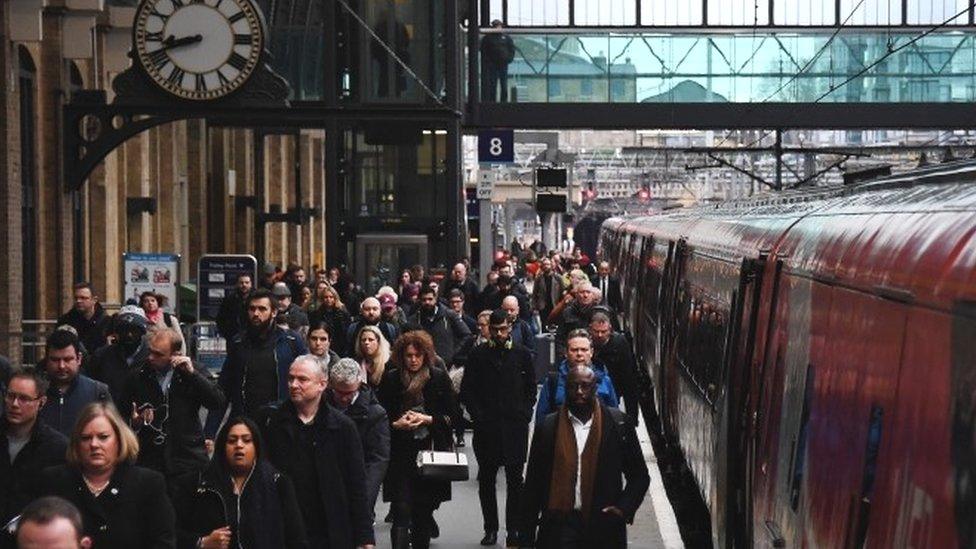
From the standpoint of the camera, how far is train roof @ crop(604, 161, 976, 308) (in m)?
6.14

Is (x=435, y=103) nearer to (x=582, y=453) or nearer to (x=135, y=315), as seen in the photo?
(x=135, y=315)

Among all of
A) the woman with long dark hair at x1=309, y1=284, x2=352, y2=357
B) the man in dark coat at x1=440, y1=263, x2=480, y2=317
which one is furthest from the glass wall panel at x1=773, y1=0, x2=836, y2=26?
the woman with long dark hair at x1=309, y1=284, x2=352, y2=357

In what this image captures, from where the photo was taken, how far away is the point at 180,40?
26.1m

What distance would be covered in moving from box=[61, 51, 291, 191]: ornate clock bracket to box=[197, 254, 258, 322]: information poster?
1.68 m

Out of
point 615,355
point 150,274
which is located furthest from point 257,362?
point 150,274

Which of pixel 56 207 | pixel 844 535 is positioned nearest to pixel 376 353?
pixel 844 535

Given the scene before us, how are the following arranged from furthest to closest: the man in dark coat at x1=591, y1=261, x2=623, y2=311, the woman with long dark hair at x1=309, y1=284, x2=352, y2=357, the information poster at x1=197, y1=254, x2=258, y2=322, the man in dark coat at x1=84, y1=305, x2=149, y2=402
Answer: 1. the man in dark coat at x1=591, y1=261, x2=623, y2=311
2. the information poster at x1=197, y1=254, x2=258, y2=322
3. the woman with long dark hair at x1=309, y1=284, x2=352, y2=357
4. the man in dark coat at x1=84, y1=305, x2=149, y2=402

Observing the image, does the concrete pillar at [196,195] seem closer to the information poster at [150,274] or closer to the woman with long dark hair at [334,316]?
the information poster at [150,274]

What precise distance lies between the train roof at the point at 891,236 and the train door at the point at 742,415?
0.26 metres

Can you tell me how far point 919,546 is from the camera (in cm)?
589

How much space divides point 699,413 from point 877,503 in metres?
9.74

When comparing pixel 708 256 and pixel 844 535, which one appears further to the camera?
pixel 708 256

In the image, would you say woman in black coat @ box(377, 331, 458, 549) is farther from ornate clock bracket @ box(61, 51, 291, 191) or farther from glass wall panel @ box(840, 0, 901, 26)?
glass wall panel @ box(840, 0, 901, 26)

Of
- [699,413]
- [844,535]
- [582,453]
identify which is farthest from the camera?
[699,413]
